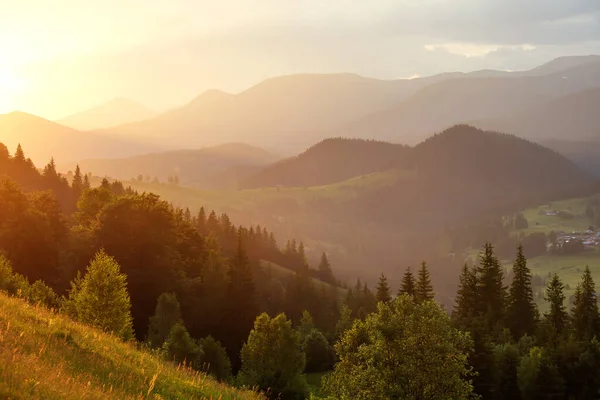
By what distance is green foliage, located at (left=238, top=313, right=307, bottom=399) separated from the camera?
4903 centimetres

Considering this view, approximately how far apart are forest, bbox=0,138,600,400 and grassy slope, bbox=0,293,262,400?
7.28 meters

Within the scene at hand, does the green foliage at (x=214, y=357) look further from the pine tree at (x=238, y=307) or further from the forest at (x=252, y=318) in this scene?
the pine tree at (x=238, y=307)

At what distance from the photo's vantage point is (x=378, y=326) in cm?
3756

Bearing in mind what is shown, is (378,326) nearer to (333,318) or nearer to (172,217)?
(172,217)

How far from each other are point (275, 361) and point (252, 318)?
2106 cm

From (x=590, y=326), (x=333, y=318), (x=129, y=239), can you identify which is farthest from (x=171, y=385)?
(x=333, y=318)

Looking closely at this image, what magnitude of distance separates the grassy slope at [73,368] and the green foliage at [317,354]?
2883 inches

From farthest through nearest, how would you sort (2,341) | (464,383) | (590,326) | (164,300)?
(590,326)
(164,300)
(464,383)
(2,341)

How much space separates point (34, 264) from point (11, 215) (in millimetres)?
7175

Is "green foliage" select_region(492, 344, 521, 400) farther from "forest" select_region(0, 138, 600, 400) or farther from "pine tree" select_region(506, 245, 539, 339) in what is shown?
"pine tree" select_region(506, 245, 539, 339)

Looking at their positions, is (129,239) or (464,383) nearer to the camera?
(464,383)

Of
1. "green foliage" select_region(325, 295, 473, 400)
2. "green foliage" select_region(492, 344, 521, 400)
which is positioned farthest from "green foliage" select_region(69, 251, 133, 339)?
"green foliage" select_region(492, 344, 521, 400)

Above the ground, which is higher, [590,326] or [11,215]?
[11,215]

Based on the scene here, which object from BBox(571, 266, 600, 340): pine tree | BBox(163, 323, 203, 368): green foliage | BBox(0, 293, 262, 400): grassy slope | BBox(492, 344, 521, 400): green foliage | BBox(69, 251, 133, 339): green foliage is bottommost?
BBox(492, 344, 521, 400): green foliage
